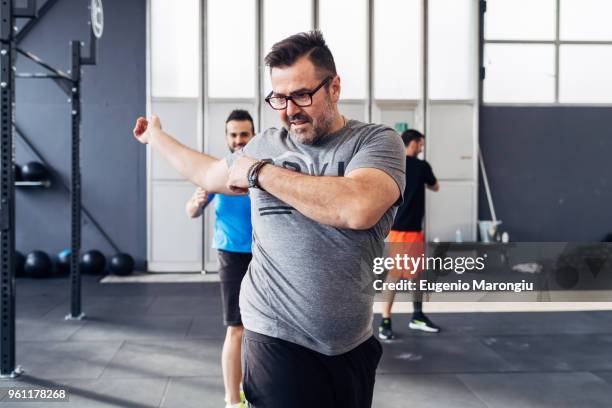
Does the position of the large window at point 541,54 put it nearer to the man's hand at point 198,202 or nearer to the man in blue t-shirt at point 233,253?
the man in blue t-shirt at point 233,253

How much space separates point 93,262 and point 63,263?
1.25ft

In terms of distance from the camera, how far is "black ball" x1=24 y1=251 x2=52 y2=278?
6902 mm

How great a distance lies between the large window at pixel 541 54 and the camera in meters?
8.19

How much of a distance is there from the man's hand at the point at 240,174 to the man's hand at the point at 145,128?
1.22ft

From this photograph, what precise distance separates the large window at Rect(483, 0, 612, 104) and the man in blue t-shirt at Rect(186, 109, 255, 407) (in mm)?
6223

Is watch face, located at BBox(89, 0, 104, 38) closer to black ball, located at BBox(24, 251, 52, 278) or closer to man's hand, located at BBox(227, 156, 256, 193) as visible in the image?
black ball, located at BBox(24, 251, 52, 278)

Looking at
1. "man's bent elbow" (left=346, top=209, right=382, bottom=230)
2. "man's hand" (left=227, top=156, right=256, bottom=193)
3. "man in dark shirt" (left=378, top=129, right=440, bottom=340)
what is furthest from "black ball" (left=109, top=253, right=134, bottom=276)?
"man's bent elbow" (left=346, top=209, right=382, bottom=230)

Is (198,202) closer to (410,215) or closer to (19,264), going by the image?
(410,215)

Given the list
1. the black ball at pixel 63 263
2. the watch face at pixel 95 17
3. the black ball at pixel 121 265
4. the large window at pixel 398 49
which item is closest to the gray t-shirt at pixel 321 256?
the watch face at pixel 95 17

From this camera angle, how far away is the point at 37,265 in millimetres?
6902

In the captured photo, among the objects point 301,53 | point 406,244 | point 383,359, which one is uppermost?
point 301,53

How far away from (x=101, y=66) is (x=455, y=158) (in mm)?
4873

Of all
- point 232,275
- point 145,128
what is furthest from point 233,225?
point 145,128

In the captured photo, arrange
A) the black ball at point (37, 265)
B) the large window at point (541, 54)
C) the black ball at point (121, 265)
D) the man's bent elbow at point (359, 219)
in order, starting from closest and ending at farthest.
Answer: the man's bent elbow at point (359, 219) < the black ball at point (37, 265) < the black ball at point (121, 265) < the large window at point (541, 54)
